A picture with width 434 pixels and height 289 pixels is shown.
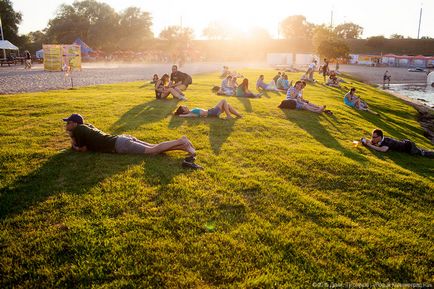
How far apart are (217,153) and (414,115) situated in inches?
700

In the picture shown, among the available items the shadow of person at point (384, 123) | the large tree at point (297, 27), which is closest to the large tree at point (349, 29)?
the large tree at point (297, 27)

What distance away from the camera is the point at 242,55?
86125mm

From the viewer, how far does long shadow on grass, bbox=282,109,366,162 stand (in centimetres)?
850

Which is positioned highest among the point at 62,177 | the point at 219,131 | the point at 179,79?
the point at 179,79

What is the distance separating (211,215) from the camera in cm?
474

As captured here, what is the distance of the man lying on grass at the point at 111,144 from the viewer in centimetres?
642

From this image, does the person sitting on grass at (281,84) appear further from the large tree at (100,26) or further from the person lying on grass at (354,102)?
the large tree at (100,26)

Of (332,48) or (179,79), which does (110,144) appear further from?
(332,48)

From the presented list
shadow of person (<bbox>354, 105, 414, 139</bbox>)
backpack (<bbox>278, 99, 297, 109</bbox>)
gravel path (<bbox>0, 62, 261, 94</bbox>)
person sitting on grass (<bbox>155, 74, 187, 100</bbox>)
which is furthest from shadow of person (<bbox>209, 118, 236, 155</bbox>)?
gravel path (<bbox>0, 62, 261, 94</bbox>)

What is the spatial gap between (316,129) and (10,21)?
7221 centimetres

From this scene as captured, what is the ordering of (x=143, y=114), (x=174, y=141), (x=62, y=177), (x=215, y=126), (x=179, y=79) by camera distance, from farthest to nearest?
1. (x=179, y=79)
2. (x=143, y=114)
3. (x=215, y=126)
4. (x=174, y=141)
5. (x=62, y=177)

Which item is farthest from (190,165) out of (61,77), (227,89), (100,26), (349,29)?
(349,29)

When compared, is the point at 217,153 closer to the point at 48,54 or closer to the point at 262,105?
the point at 262,105

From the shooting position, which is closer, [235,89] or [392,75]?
[235,89]
